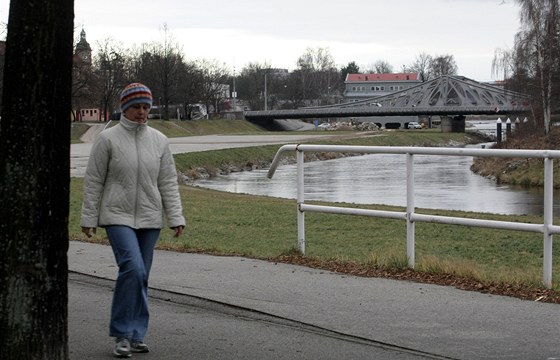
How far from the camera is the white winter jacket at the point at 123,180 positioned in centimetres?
627

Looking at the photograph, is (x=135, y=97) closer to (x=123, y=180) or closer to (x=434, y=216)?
(x=123, y=180)

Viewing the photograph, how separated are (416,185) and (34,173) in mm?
5881

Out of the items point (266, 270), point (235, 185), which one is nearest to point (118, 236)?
point (266, 270)

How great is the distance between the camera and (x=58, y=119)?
4973 millimetres

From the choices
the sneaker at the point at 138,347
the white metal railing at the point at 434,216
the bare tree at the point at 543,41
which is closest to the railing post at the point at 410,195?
the white metal railing at the point at 434,216

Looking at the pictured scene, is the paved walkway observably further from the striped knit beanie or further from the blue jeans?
the striped knit beanie

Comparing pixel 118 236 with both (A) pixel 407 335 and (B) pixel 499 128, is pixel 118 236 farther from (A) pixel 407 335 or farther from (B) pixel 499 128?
(B) pixel 499 128

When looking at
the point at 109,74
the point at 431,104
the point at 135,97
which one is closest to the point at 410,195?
the point at 135,97

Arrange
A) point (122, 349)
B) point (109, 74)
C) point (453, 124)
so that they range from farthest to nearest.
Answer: point (453, 124), point (109, 74), point (122, 349)

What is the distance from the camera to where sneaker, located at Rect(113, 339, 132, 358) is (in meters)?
6.20

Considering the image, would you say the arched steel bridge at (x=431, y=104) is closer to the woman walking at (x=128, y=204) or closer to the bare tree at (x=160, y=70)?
the bare tree at (x=160, y=70)

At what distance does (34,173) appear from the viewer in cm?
492

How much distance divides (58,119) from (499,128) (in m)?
74.6

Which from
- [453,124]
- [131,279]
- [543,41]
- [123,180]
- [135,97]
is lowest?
[453,124]
